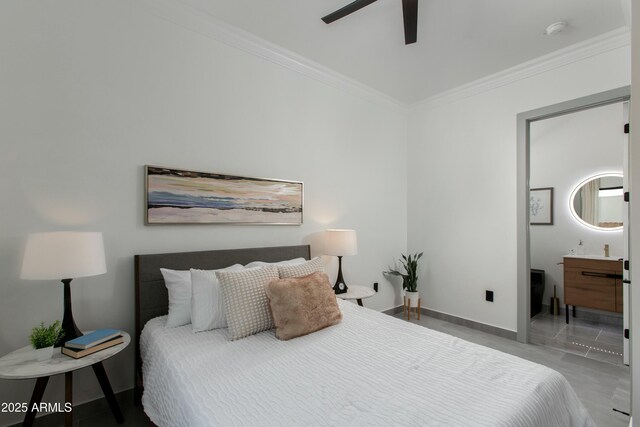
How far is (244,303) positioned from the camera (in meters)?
1.81

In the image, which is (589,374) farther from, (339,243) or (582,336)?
(339,243)

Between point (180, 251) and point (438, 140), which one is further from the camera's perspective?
point (438, 140)

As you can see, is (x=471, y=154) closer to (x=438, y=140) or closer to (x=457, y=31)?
(x=438, y=140)

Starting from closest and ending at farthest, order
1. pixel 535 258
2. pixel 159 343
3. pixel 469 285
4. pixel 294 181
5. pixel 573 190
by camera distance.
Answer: pixel 159 343 < pixel 294 181 < pixel 469 285 < pixel 573 190 < pixel 535 258

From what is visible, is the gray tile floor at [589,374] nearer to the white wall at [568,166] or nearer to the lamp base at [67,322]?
the white wall at [568,166]

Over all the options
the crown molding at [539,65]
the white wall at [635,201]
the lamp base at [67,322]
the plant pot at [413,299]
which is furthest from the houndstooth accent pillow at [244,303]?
the crown molding at [539,65]

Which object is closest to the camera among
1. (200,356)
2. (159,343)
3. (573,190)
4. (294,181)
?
(200,356)

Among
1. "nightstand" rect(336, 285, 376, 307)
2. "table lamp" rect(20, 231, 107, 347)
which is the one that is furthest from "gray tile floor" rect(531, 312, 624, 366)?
"table lamp" rect(20, 231, 107, 347)

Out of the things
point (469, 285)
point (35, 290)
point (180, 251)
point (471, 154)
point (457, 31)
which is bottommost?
point (469, 285)

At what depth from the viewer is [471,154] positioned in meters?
3.54

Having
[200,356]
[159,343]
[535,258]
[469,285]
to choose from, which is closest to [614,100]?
[469,285]

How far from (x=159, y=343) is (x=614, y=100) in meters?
3.98

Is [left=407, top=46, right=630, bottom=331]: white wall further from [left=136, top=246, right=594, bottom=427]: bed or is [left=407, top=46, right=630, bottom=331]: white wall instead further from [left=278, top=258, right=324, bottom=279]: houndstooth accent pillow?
[left=278, top=258, right=324, bottom=279]: houndstooth accent pillow

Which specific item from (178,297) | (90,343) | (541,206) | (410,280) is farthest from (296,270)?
(541,206)
